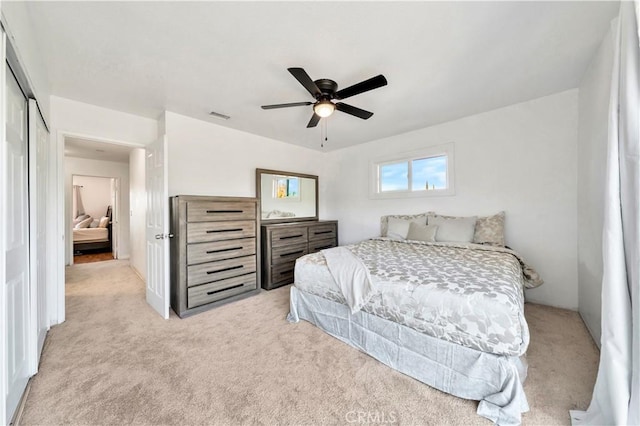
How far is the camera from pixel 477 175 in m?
3.25

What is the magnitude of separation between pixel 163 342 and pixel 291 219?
2583mm

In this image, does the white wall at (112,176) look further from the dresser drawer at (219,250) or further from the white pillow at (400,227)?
the white pillow at (400,227)

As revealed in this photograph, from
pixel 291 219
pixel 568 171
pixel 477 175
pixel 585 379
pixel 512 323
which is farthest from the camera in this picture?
pixel 291 219

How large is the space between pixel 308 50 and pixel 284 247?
2.60 metres

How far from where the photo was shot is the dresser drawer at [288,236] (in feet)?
11.9

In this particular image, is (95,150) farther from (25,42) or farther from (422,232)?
(422,232)

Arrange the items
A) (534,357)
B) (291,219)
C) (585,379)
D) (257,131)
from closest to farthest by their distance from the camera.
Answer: (585,379)
(534,357)
(257,131)
(291,219)

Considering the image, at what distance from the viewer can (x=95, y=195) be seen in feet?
25.2

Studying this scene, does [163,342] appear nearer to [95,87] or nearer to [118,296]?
[118,296]

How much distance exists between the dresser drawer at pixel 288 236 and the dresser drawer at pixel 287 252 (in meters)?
0.06

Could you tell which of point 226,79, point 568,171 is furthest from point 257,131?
point 568,171

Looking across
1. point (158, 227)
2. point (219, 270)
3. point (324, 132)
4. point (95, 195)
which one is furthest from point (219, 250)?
point (95, 195)

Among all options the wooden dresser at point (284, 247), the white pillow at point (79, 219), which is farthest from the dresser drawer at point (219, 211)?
the white pillow at point (79, 219)

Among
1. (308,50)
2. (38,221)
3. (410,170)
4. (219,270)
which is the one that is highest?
(308,50)
